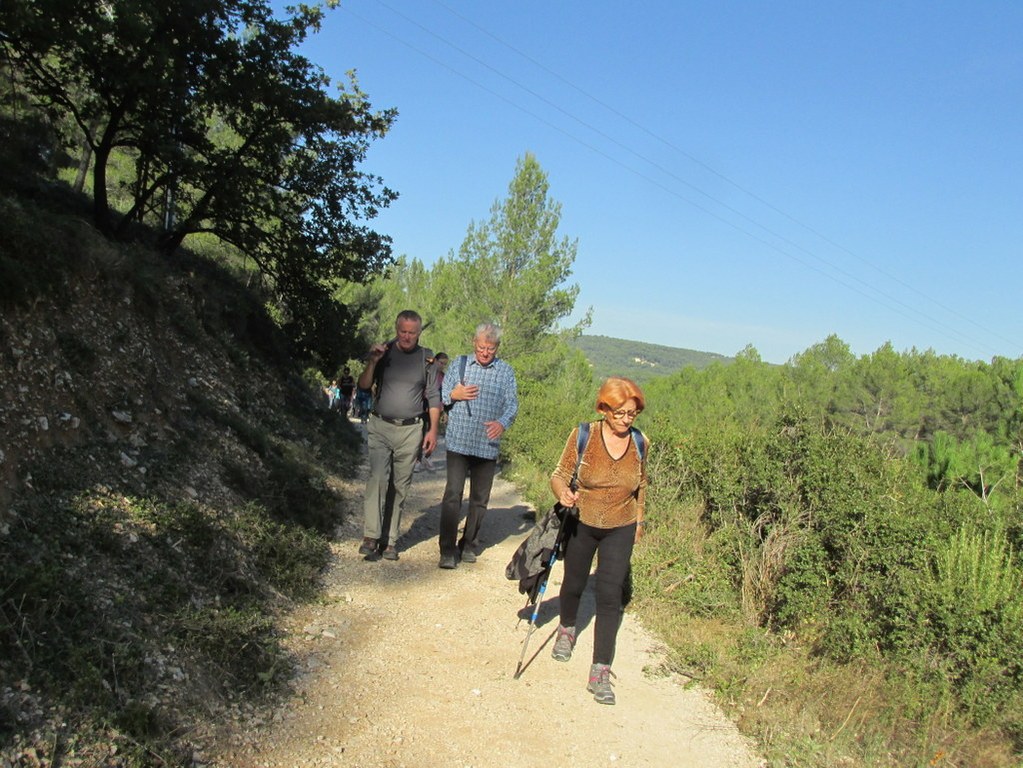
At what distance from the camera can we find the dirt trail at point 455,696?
3355 millimetres

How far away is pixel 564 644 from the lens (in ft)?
15.1

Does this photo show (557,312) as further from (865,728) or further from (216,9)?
(865,728)

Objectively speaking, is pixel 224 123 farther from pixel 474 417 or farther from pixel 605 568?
pixel 605 568

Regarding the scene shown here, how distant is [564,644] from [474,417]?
1984 millimetres

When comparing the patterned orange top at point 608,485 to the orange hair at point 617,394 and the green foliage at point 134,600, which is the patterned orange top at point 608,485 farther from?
the green foliage at point 134,600

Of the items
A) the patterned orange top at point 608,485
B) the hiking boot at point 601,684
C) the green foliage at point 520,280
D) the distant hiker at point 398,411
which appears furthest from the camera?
the green foliage at point 520,280

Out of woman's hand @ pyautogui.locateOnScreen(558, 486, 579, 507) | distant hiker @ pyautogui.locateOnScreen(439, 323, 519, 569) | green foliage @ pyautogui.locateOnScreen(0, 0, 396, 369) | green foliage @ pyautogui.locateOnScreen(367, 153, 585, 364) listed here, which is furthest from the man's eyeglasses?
green foliage @ pyautogui.locateOnScreen(367, 153, 585, 364)

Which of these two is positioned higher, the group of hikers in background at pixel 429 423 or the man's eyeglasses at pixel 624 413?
the man's eyeglasses at pixel 624 413

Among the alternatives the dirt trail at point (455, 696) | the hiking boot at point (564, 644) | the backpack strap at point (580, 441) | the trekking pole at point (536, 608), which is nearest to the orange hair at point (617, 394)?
the backpack strap at point (580, 441)

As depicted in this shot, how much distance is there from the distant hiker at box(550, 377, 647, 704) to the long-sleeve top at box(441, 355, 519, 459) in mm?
1615

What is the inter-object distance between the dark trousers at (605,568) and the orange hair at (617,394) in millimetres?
702

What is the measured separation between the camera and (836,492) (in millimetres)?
5133

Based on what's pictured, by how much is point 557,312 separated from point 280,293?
21.1 metres

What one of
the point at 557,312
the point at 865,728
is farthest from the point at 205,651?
the point at 557,312
